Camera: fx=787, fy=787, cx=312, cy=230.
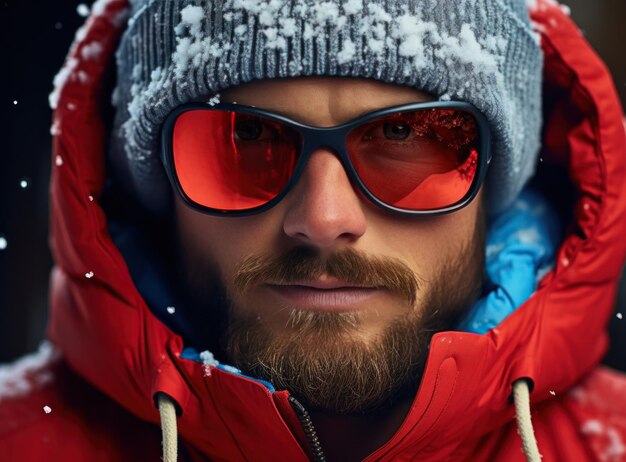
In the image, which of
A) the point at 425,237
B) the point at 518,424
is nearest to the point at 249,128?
the point at 425,237

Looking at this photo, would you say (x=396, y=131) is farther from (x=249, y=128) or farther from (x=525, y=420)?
(x=525, y=420)

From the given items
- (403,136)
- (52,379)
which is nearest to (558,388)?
(403,136)

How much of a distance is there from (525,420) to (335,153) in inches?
17.0

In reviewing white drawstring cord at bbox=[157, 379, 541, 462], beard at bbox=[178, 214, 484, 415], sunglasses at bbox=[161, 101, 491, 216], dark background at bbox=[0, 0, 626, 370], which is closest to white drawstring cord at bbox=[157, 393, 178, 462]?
white drawstring cord at bbox=[157, 379, 541, 462]

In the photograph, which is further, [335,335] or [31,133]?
[31,133]

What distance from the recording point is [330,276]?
1.02 metres

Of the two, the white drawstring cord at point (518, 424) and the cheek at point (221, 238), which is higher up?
the cheek at point (221, 238)

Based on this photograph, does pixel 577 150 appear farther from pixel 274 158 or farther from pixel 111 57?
pixel 111 57

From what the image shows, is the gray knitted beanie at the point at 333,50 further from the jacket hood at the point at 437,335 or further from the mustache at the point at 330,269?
the mustache at the point at 330,269

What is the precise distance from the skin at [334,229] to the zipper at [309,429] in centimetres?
7

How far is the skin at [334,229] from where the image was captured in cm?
A: 99

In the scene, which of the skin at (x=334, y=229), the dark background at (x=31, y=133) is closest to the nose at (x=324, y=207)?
the skin at (x=334, y=229)

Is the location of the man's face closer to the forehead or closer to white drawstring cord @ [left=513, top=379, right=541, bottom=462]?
the forehead

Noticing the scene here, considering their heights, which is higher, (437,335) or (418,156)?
(418,156)
